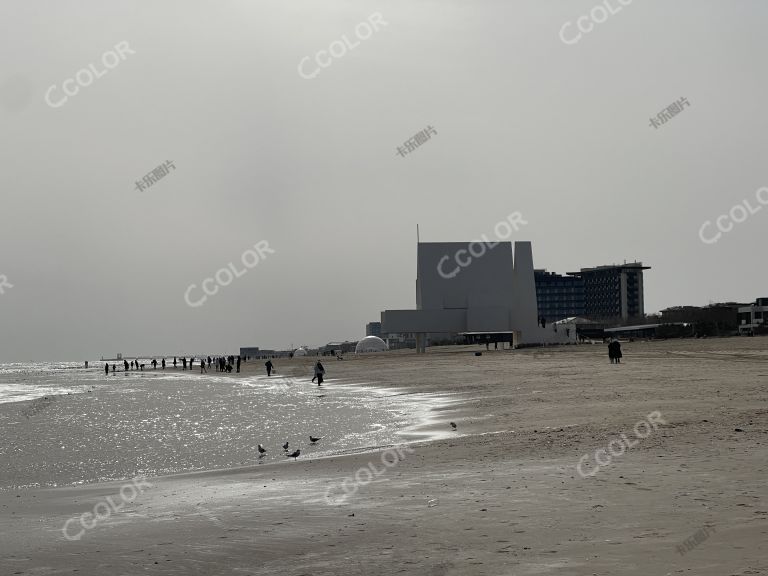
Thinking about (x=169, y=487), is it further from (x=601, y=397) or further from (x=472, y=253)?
(x=472, y=253)

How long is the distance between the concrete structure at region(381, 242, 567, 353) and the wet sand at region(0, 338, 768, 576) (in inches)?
3605

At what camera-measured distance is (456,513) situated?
9.05 metres

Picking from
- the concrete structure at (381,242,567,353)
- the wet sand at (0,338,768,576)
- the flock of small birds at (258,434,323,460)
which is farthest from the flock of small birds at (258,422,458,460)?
the concrete structure at (381,242,567,353)

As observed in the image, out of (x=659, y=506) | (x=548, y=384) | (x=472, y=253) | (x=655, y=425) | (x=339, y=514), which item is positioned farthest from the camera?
(x=472, y=253)

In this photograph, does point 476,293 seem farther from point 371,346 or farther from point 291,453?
point 291,453

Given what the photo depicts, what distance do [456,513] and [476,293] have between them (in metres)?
102

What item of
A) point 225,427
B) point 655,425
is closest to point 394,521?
point 655,425

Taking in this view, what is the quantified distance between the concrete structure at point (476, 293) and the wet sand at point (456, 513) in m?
91.6

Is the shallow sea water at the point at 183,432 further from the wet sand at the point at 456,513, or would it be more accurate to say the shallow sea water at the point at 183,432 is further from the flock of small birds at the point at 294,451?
the wet sand at the point at 456,513

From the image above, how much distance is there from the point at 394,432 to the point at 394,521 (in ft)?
35.0

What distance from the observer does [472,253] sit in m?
112

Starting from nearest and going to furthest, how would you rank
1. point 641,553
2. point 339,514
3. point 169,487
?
1. point 641,553
2. point 339,514
3. point 169,487

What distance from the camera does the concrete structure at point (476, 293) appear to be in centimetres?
10819

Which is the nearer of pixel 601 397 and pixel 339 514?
pixel 339 514
